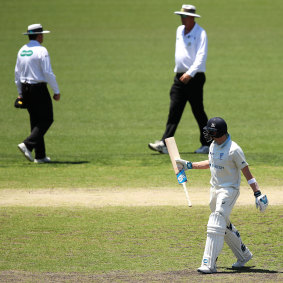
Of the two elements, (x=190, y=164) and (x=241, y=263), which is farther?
(x=190, y=164)

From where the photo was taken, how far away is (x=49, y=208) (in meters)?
10.3

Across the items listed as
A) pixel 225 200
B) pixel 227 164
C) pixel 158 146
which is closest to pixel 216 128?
pixel 227 164

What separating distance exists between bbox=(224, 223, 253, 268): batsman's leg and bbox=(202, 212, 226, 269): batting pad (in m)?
0.22

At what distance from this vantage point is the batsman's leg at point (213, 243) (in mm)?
7594

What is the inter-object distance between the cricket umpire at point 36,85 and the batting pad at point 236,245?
5852 mm

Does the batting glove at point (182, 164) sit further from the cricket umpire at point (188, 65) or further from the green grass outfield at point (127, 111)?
the cricket umpire at point (188, 65)

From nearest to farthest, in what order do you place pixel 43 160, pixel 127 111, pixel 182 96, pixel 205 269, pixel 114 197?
1. pixel 205 269
2. pixel 114 197
3. pixel 43 160
4. pixel 182 96
5. pixel 127 111

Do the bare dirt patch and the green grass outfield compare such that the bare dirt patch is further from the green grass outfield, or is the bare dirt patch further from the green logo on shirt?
the green logo on shirt

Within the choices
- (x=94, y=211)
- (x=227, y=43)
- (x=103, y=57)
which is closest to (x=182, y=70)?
(x=94, y=211)

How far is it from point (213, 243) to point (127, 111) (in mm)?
11525

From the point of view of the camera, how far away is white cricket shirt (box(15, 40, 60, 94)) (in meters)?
13.1

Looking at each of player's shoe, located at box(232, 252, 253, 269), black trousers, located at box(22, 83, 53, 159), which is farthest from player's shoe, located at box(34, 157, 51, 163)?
player's shoe, located at box(232, 252, 253, 269)

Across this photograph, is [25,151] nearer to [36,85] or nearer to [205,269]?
[36,85]

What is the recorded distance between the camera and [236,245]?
7898mm
